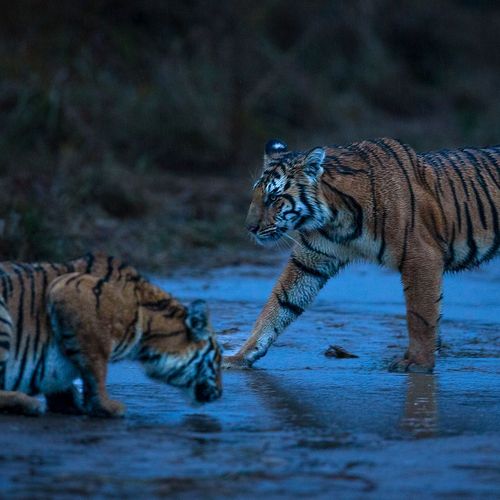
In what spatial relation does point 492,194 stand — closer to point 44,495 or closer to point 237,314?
point 237,314

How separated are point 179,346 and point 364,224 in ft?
7.09

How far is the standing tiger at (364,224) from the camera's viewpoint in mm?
7449

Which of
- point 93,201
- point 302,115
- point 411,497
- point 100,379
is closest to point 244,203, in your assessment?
point 93,201

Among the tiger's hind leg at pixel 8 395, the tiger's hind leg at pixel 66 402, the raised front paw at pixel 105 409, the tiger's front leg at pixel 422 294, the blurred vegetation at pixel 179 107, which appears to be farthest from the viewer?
the blurred vegetation at pixel 179 107

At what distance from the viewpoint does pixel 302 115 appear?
754 inches

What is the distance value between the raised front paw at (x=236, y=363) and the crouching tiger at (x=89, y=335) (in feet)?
5.01

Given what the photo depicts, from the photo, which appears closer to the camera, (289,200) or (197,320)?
(197,320)

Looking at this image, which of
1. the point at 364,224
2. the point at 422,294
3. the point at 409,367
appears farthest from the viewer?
the point at 364,224

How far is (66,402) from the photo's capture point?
18.8 feet

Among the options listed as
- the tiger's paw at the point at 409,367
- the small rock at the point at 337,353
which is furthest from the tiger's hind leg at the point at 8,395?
the small rock at the point at 337,353

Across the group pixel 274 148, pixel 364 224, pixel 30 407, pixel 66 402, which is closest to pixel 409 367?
pixel 364 224

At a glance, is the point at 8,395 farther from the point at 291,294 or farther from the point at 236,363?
the point at 291,294

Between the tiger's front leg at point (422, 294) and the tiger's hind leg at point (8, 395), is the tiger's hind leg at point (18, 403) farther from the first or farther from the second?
the tiger's front leg at point (422, 294)

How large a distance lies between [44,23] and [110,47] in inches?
39.4
